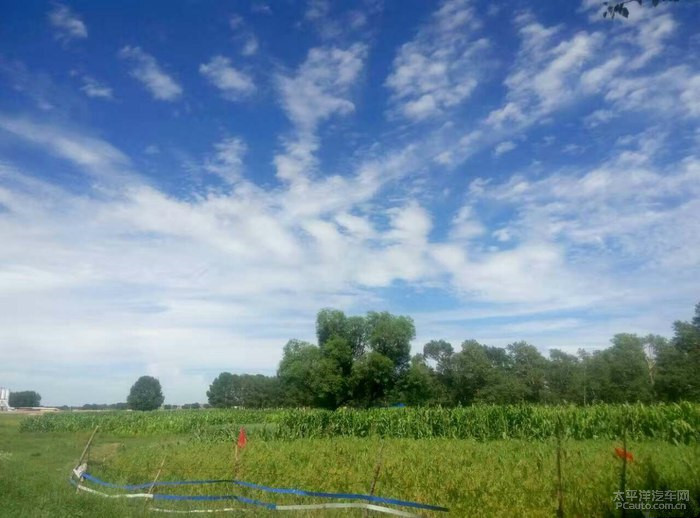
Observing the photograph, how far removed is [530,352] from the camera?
259ft

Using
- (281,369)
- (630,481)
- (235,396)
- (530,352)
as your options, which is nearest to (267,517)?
(630,481)

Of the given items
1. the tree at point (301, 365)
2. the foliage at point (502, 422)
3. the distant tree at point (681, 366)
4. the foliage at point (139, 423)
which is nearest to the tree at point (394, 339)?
the tree at point (301, 365)

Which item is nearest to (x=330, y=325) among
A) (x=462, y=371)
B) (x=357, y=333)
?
(x=357, y=333)

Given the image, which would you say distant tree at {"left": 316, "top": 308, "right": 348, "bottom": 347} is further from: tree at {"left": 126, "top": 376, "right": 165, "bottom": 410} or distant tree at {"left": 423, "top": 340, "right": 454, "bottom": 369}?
tree at {"left": 126, "top": 376, "right": 165, "bottom": 410}

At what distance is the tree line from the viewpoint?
164 feet

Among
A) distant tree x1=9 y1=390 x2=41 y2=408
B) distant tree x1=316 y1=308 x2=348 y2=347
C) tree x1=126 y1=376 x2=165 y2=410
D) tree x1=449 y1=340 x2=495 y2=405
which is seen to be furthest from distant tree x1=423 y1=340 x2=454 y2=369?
distant tree x1=9 y1=390 x2=41 y2=408

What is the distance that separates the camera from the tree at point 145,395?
139500 millimetres

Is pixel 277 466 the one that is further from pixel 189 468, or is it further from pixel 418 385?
pixel 418 385

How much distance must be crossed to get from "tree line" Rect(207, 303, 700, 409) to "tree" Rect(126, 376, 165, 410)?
9340cm

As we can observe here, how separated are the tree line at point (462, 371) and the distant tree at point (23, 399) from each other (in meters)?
153

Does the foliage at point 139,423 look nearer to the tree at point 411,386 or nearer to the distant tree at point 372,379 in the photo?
the distant tree at point 372,379

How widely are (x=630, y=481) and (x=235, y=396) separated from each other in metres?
151

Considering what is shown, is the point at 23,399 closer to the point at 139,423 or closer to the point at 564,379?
the point at 139,423

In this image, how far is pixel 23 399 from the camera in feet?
563
